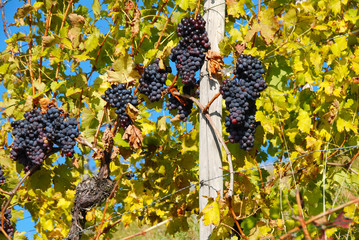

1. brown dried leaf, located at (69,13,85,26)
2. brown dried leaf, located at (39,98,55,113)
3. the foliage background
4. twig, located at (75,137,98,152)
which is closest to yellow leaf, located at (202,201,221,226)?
the foliage background

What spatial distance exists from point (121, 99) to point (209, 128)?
0.63 meters

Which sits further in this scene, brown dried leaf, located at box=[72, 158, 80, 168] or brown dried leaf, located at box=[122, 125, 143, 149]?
brown dried leaf, located at box=[72, 158, 80, 168]

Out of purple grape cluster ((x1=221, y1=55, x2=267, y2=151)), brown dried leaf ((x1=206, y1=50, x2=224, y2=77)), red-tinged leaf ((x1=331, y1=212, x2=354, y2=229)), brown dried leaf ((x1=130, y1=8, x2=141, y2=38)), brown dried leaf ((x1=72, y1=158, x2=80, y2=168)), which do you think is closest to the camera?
red-tinged leaf ((x1=331, y1=212, x2=354, y2=229))

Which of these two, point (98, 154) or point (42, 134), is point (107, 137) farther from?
point (42, 134)

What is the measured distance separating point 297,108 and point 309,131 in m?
0.16

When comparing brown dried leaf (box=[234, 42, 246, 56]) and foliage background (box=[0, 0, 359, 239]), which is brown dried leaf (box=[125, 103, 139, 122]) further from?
brown dried leaf (box=[234, 42, 246, 56])

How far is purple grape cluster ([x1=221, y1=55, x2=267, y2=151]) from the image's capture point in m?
2.55

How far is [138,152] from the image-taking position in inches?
143

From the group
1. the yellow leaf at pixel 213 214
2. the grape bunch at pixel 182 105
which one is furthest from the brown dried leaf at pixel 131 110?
the yellow leaf at pixel 213 214

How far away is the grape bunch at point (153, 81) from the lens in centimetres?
290

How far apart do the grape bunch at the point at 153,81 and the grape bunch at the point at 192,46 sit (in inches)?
8.3

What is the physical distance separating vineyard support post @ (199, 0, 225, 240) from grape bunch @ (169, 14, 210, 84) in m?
0.05

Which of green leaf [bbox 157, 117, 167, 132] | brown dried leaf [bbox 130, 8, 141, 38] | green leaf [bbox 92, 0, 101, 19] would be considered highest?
green leaf [bbox 92, 0, 101, 19]

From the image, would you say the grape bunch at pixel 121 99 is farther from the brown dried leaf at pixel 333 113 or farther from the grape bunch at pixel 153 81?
the brown dried leaf at pixel 333 113
